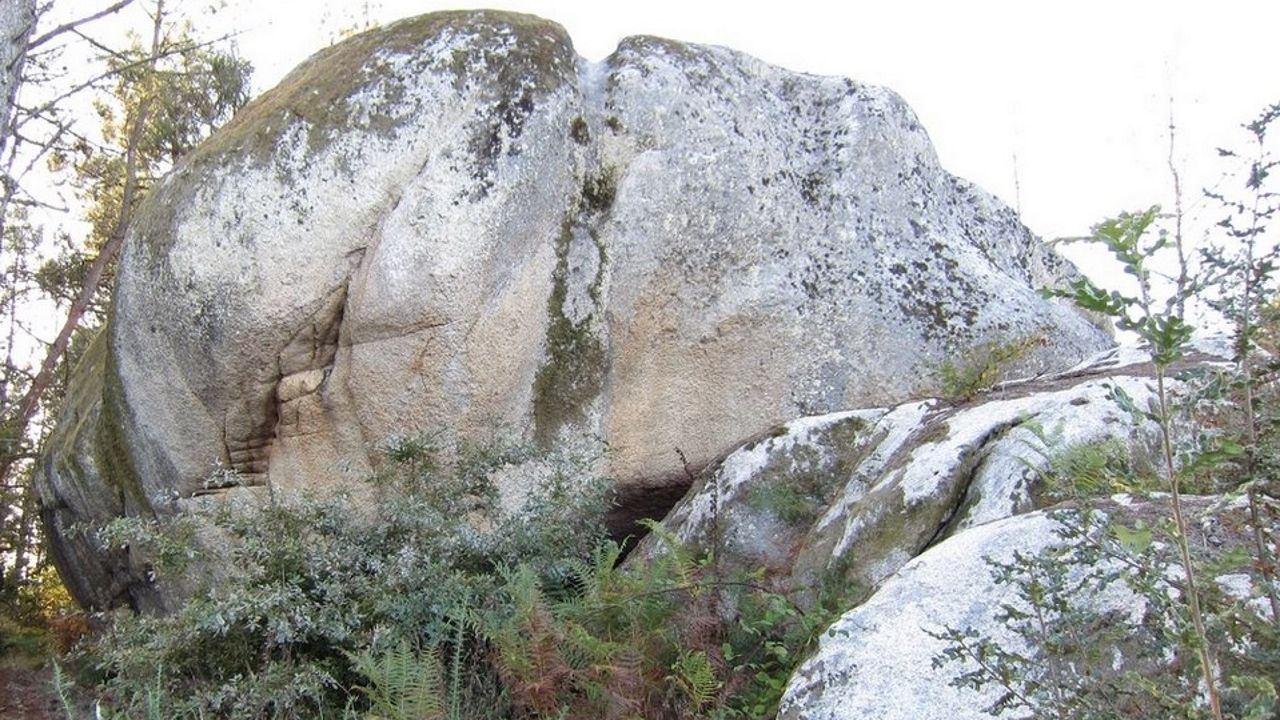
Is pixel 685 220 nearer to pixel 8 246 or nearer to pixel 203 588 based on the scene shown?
pixel 203 588

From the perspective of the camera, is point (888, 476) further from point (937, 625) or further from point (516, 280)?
point (516, 280)

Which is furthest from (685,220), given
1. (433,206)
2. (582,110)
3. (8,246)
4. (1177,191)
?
(8,246)

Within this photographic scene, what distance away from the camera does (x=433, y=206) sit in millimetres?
8383

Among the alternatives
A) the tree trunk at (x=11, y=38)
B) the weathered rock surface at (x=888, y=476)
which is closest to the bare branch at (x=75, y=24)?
the tree trunk at (x=11, y=38)

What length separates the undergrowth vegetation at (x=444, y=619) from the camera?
5371mm

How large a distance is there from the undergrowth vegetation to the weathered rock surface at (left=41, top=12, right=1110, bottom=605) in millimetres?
913

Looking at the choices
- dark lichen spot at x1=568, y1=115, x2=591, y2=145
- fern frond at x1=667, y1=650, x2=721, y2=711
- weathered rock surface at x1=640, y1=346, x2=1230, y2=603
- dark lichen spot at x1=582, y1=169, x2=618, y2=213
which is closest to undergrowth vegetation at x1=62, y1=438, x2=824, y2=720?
fern frond at x1=667, y1=650, x2=721, y2=711

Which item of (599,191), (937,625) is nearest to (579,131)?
(599,191)

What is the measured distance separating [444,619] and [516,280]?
273cm

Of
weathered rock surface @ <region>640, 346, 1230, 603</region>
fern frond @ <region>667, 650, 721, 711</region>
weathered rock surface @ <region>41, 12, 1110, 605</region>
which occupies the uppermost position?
weathered rock surface @ <region>41, 12, 1110, 605</region>

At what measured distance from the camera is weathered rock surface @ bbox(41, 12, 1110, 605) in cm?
843

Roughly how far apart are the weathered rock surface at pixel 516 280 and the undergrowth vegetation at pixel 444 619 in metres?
0.91

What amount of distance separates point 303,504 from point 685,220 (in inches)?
128

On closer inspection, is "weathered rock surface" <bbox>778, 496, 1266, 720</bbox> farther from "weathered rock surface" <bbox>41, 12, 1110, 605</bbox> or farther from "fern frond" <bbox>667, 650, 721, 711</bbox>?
"weathered rock surface" <bbox>41, 12, 1110, 605</bbox>
